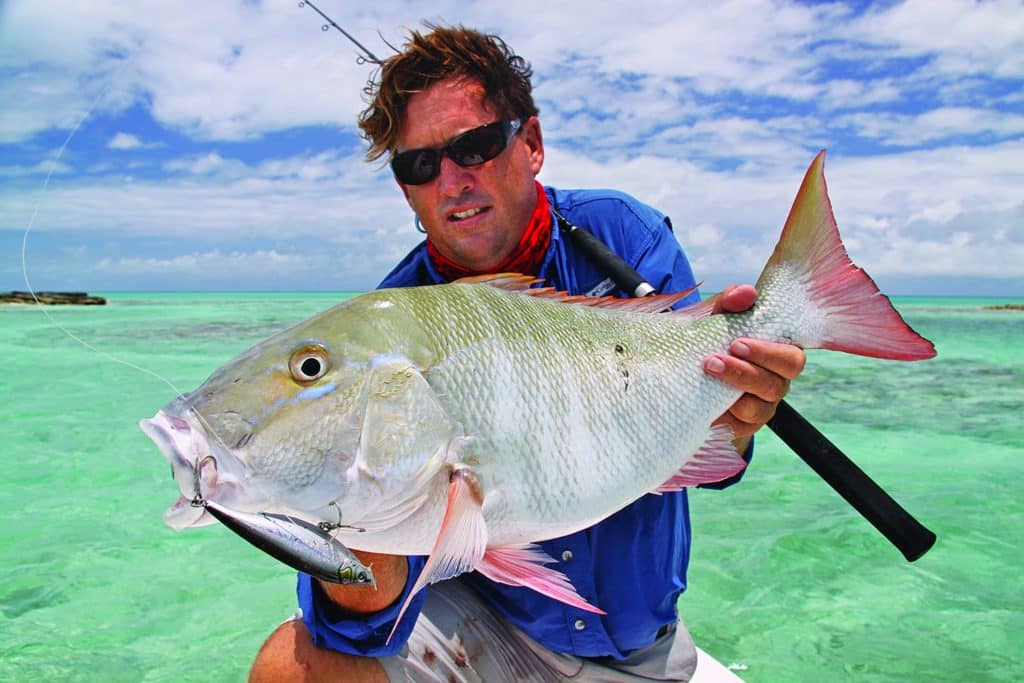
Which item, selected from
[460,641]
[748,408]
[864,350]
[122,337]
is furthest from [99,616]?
[122,337]

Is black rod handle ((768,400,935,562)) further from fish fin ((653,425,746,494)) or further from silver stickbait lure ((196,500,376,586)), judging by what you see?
silver stickbait lure ((196,500,376,586))

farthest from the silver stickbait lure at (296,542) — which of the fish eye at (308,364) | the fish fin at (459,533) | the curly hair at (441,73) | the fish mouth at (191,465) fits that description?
the curly hair at (441,73)

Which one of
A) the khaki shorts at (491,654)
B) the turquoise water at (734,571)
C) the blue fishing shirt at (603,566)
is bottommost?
the turquoise water at (734,571)

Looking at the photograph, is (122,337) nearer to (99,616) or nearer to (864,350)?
(99,616)

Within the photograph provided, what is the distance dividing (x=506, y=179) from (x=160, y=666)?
2778 mm

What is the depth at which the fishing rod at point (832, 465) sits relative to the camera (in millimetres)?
2010

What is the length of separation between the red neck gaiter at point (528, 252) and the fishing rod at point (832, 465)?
0.11 meters

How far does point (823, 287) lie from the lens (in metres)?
1.88

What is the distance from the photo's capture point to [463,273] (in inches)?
104

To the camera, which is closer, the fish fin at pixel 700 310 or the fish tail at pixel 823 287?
the fish tail at pixel 823 287

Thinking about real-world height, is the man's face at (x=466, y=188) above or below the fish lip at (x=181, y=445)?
above

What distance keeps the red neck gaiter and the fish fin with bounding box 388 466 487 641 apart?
1.23 meters

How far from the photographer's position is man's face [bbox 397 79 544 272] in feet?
8.11

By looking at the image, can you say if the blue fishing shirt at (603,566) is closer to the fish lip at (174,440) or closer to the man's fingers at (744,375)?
the man's fingers at (744,375)
